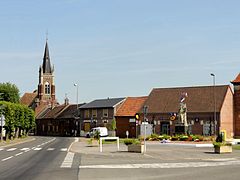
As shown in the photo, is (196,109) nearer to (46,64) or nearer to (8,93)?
(8,93)

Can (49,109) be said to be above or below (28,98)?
below

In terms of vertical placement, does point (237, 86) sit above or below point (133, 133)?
above

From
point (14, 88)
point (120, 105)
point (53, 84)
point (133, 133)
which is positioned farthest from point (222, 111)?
point (53, 84)

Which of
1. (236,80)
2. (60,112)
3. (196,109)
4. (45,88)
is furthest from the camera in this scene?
(45,88)

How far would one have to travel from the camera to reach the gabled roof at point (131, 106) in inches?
3835

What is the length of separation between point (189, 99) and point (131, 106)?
15.9 meters

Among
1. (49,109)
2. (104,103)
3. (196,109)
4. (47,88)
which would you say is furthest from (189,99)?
(47,88)

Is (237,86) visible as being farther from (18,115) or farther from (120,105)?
(18,115)

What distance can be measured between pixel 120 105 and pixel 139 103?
473 centimetres

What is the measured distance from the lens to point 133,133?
94.0 metres

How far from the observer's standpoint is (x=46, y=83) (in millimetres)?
147000

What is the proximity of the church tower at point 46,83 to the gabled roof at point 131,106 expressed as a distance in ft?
153

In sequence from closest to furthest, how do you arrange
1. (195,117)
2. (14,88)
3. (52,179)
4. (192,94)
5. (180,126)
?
(52,179) → (180,126) → (195,117) → (192,94) → (14,88)

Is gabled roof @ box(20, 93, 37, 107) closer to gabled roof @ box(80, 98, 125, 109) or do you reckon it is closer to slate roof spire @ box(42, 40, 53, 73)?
slate roof spire @ box(42, 40, 53, 73)
